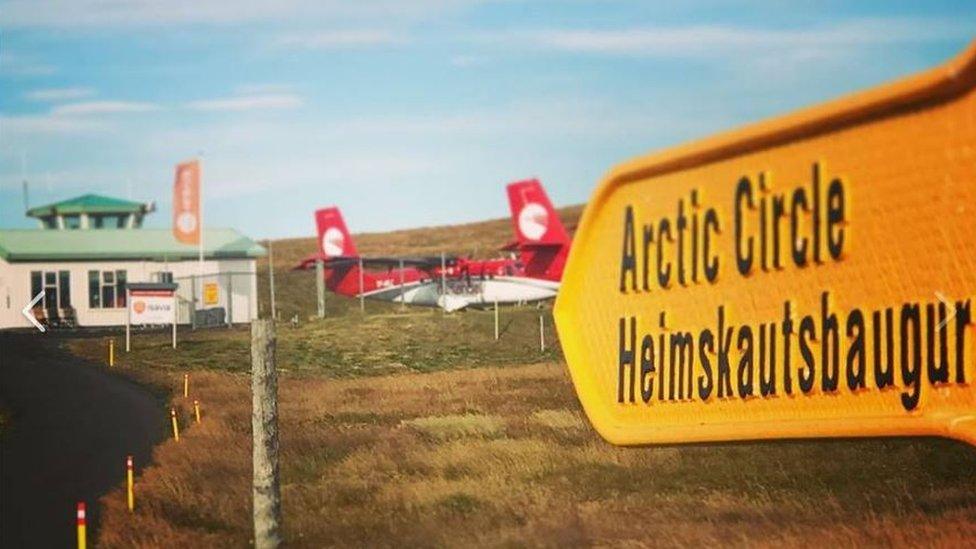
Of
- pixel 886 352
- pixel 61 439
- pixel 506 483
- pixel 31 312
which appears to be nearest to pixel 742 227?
pixel 886 352

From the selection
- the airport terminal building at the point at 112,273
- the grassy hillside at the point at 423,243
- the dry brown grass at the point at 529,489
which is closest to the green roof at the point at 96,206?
the airport terminal building at the point at 112,273

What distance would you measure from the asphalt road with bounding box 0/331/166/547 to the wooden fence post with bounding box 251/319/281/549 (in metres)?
2.01

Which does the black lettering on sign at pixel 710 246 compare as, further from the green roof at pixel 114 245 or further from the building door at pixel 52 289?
the green roof at pixel 114 245

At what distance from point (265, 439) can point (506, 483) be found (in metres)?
4.19

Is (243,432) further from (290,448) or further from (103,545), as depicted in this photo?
(103,545)

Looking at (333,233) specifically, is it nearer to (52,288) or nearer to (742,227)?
(52,288)

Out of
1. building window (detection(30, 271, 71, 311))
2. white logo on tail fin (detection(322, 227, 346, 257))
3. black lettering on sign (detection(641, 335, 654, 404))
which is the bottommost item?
building window (detection(30, 271, 71, 311))

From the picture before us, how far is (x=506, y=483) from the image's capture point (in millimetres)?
14203

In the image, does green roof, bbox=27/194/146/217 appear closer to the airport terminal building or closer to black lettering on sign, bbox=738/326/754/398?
the airport terminal building

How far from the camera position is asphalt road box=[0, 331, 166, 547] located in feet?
40.6

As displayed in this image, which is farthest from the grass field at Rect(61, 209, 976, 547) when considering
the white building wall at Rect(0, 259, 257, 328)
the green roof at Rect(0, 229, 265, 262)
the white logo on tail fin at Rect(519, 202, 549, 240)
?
the white logo on tail fin at Rect(519, 202, 549, 240)

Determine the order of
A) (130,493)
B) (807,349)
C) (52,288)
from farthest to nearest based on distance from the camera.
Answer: (52,288)
(130,493)
(807,349)

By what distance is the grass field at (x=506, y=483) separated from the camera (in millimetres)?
10922

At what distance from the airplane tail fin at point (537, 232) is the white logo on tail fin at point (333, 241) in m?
17.9
